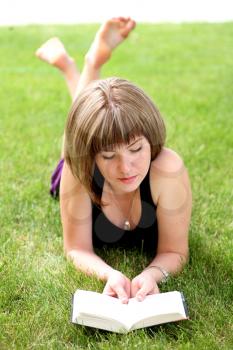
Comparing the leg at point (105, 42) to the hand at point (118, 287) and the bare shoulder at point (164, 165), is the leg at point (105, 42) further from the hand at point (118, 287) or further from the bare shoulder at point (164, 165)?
the hand at point (118, 287)

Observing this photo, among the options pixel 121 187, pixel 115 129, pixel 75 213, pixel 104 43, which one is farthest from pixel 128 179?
pixel 104 43

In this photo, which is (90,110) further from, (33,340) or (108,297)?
(33,340)

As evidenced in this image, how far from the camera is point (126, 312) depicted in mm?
1769

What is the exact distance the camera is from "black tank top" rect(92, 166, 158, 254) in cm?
220

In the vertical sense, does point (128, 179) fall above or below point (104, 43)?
above

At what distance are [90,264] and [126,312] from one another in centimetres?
38

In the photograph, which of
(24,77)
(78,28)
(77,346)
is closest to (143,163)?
(77,346)

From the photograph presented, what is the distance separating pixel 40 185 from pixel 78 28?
15.1 ft

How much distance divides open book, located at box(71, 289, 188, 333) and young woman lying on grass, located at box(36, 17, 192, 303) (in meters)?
0.06

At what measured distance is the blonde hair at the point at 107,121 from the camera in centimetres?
191

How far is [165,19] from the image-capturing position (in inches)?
322

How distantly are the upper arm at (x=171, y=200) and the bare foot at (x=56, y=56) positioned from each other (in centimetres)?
129

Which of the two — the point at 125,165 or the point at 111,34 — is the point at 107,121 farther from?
the point at 111,34

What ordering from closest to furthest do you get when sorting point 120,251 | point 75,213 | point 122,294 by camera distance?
1. point 122,294
2. point 75,213
3. point 120,251
